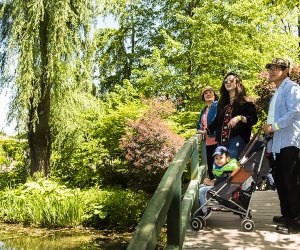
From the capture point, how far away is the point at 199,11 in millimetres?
15977

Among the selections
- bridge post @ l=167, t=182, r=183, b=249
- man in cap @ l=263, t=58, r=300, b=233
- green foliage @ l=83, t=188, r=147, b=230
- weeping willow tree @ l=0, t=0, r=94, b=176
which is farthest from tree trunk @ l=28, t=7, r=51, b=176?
bridge post @ l=167, t=182, r=183, b=249

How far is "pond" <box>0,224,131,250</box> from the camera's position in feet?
30.7

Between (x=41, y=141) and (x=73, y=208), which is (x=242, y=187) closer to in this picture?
(x=73, y=208)

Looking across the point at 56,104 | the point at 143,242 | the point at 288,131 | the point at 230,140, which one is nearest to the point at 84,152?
the point at 56,104

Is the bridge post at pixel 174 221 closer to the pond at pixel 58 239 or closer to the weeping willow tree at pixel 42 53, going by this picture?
the pond at pixel 58 239

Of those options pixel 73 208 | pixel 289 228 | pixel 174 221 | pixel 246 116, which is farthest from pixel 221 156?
pixel 73 208

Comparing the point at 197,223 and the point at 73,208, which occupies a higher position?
the point at 197,223

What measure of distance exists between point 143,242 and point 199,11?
15.4 metres

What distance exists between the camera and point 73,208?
11141 mm

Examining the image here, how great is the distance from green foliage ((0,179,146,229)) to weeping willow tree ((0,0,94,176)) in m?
2.21

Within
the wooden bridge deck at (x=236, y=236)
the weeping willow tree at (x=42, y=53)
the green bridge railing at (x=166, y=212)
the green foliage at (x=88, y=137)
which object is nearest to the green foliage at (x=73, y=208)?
the green foliage at (x=88, y=137)

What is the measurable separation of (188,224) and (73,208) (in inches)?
294

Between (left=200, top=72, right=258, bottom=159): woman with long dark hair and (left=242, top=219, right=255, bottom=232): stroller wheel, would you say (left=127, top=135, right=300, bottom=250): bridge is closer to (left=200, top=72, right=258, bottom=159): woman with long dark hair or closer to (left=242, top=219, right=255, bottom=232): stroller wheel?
(left=242, top=219, right=255, bottom=232): stroller wheel

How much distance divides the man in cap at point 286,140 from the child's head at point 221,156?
553mm
